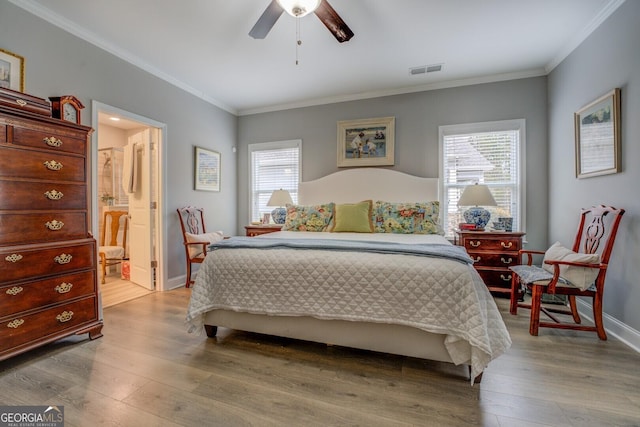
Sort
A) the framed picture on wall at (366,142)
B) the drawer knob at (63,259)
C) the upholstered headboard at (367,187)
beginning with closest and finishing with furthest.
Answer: the drawer knob at (63,259) < the upholstered headboard at (367,187) < the framed picture on wall at (366,142)

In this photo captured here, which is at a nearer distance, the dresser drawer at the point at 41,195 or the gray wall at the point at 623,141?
the dresser drawer at the point at 41,195

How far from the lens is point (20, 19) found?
89.0 inches

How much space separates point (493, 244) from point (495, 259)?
0.57 ft

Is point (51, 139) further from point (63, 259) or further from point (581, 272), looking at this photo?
point (581, 272)

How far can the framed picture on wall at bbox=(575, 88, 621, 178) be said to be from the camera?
2316 mm

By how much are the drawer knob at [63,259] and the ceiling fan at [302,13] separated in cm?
218

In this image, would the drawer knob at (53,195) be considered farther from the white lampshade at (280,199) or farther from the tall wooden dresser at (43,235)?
the white lampshade at (280,199)

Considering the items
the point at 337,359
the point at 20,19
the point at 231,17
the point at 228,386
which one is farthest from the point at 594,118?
the point at 20,19

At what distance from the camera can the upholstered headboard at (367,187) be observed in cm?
385

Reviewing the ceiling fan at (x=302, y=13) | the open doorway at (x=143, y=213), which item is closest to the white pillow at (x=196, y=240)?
the open doorway at (x=143, y=213)

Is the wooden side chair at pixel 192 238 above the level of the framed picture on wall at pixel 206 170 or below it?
below

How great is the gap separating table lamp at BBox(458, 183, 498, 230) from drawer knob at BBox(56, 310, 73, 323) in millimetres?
3848

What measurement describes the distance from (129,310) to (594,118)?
4818 millimetres

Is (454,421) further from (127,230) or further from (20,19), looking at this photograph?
(127,230)
